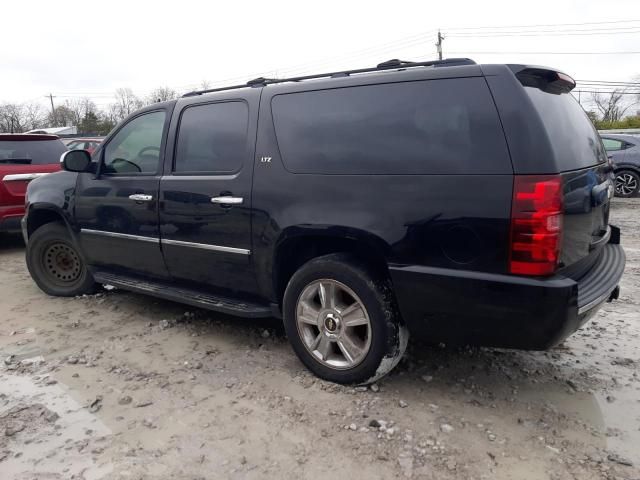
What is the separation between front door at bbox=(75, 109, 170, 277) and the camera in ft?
13.4

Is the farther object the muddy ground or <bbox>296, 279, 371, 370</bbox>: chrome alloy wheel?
<bbox>296, 279, 371, 370</bbox>: chrome alloy wheel

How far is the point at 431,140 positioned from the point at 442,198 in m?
0.33

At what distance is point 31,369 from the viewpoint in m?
3.55

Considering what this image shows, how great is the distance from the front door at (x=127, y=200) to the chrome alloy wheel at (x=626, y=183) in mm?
11444

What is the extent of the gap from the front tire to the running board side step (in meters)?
0.36

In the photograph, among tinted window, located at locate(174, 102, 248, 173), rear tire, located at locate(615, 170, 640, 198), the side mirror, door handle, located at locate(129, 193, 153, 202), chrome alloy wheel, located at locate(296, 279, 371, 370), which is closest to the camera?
chrome alloy wheel, located at locate(296, 279, 371, 370)

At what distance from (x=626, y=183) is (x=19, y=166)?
12240 mm

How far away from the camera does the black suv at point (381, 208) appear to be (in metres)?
2.53

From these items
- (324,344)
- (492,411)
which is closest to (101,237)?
(324,344)

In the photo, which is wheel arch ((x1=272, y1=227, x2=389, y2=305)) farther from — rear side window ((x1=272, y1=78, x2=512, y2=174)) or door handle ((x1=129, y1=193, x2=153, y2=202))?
door handle ((x1=129, y1=193, x2=153, y2=202))

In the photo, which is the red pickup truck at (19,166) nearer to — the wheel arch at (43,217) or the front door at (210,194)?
the wheel arch at (43,217)

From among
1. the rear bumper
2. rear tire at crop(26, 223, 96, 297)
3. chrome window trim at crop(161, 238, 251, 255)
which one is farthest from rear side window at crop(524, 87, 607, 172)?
rear tire at crop(26, 223, 96, 297)

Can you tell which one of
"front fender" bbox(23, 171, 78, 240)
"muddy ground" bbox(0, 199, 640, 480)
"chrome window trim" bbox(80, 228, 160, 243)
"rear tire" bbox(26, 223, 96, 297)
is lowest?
"muddy ground" bbox(0, 199, 640, 480)

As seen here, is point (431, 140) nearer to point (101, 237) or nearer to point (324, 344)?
point (324, 344)
